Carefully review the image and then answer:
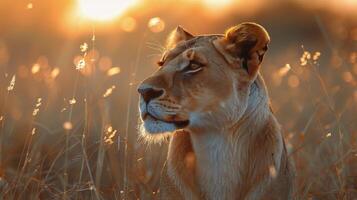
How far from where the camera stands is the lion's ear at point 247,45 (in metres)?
4.80

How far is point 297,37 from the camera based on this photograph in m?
18.6

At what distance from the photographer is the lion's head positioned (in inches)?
179

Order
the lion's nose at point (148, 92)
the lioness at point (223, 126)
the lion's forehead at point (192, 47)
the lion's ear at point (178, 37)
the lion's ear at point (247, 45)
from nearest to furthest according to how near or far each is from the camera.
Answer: the lion's nose at point (148, 92) → the lioness at point (223, 126) → the lion's ear at point (247, 45) → the lion's forehead at point (192, 47) → the lion's ear at point (178, 37)

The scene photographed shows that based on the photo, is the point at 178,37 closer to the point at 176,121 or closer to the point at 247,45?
the point at 247,45

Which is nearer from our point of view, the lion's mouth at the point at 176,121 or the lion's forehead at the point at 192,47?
the lion's mouth at the point at 176,121

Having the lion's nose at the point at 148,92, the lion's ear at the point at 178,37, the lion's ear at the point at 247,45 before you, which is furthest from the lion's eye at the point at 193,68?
the lion's ear at the point at 178,37

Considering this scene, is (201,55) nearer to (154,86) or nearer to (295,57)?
(154,86)

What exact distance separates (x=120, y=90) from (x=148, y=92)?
234 inches

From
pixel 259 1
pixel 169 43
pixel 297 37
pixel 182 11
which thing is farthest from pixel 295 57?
pixel 169 43

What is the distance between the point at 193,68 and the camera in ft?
15.7

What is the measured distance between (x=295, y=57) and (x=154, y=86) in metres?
10.8

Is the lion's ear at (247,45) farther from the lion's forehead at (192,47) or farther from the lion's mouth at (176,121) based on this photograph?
the lion's mouth at (176,121)

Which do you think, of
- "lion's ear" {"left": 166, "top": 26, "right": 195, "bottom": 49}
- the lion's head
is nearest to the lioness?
the lion's head

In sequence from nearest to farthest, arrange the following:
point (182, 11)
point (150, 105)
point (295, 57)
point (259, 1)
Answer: point (150, 105) < point (295, 57) < point (182, 11) < point (259, 1)
